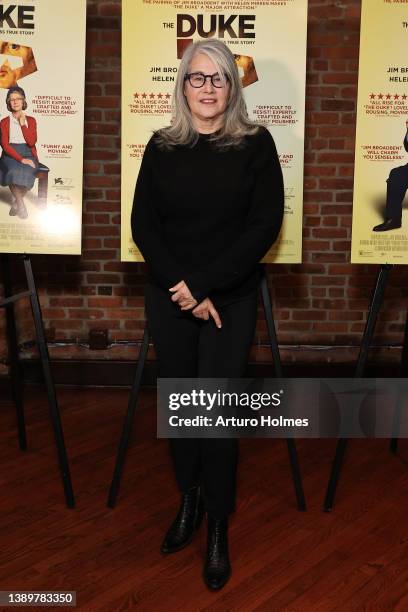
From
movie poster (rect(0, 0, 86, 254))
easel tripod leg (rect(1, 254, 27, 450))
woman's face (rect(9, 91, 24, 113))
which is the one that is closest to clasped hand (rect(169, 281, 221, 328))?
movie poster (rect(0, 0, 86, 254))

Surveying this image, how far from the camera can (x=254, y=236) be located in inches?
70.3

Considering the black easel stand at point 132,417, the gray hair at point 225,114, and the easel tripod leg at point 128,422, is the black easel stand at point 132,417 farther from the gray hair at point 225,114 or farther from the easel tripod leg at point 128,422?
the gray hair at point 225,114

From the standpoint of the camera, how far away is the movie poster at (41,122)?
2.21 metres

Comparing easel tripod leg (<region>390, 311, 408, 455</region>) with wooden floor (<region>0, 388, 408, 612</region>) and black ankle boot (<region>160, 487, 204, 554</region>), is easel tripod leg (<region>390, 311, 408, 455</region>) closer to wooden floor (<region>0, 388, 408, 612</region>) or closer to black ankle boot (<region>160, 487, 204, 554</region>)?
wooden floor (<region>0, 388, 408, 612</region>)

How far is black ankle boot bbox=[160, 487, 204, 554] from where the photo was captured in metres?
1.95

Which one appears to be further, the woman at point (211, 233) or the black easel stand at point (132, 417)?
the black easel stand at point (132, 417)

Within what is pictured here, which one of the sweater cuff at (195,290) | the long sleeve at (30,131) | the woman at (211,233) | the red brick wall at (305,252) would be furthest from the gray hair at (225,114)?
the red brick wall at (305,252)

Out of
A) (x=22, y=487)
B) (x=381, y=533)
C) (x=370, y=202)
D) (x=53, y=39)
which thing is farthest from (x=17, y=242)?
(x=381, y=533)

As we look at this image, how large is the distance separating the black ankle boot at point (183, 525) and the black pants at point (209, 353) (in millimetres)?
168

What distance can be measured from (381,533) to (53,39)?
2029 mm

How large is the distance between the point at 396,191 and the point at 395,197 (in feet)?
0.07

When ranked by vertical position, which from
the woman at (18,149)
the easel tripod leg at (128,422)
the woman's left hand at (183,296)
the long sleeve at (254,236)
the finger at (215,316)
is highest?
the woman at (18,149)
